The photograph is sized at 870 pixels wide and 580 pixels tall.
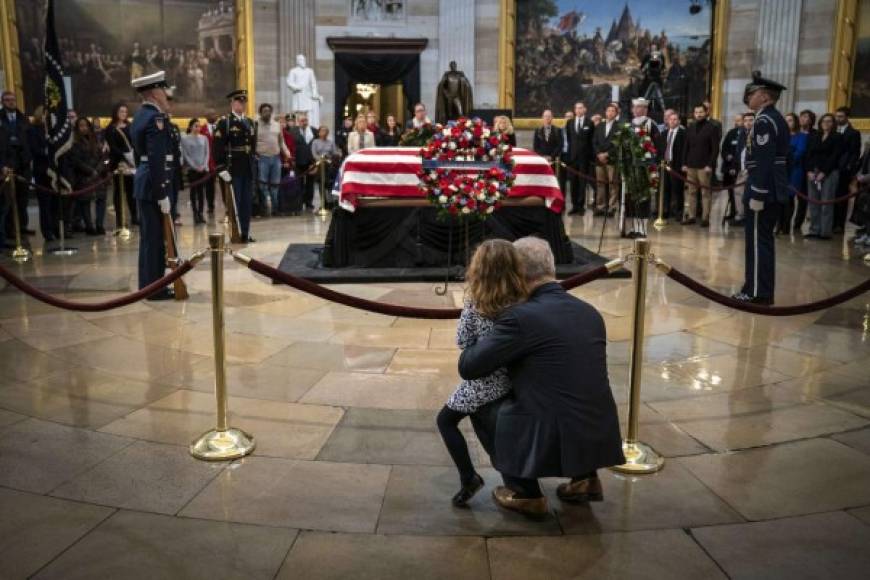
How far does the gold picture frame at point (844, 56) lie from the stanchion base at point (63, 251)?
1578 centimetres

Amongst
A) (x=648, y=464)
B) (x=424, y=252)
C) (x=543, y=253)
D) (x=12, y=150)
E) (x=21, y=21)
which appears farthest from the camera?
(x=21, y=21)

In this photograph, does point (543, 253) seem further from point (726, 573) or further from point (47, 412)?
point (47, 412)

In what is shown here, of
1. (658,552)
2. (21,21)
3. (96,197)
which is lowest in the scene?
(658,552)

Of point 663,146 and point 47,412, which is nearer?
point 47,412

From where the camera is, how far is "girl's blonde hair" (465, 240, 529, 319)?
3465mm

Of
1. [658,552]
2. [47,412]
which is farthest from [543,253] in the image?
[47,412]

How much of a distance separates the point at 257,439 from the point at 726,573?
2.50 meters

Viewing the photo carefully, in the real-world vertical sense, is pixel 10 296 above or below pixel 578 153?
below

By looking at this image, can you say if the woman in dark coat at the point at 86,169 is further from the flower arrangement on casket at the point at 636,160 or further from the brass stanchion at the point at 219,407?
the brass stanchion at the point at 219,407

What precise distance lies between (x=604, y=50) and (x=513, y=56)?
2.21 meters

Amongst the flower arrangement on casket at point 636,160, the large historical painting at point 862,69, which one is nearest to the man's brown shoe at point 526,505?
the flower arrangement on casket at point 636,160

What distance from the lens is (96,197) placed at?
12.0 metres

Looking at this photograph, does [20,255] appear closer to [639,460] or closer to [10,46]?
[639,460]

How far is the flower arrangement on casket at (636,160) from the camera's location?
34.7ft
